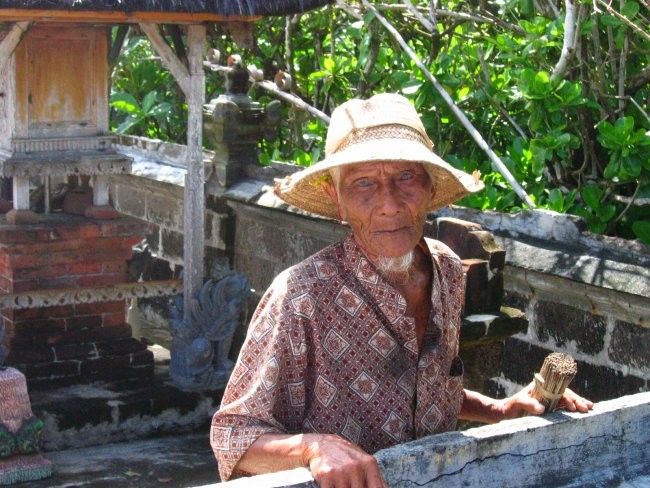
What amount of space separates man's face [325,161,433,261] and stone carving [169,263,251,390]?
4507 millimetres

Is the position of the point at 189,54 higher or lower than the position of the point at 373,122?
higher

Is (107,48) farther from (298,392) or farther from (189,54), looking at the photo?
(298,392)

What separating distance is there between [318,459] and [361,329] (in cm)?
48

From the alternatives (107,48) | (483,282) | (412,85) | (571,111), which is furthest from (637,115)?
(107,48)

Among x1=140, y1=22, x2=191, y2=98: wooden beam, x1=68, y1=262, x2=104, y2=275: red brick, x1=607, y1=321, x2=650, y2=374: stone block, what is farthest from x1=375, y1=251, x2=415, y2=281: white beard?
x1=68, y1=262, x2=104, y2=275: red brick

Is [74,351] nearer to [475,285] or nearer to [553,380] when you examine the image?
[475,285]

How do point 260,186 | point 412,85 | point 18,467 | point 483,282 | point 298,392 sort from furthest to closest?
1. point 260,186
2. point 412,85
3. point 18,467
4. point 483,282
5. point 298,392

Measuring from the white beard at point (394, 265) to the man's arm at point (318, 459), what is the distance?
496 millimetres

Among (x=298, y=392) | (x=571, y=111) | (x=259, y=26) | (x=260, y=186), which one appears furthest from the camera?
(x=259, y=26)

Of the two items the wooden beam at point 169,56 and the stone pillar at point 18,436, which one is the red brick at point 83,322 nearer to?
the stone pillar at point 18,436

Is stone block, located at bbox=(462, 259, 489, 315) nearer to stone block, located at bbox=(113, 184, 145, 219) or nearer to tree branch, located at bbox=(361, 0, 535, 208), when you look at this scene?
tree branch, located at bbox=(361, 0, 535, 208)

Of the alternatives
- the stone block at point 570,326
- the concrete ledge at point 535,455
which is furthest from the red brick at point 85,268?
the concrete ledge at point 535,455

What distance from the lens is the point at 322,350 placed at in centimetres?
277

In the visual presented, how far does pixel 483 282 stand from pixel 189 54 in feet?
10.4
